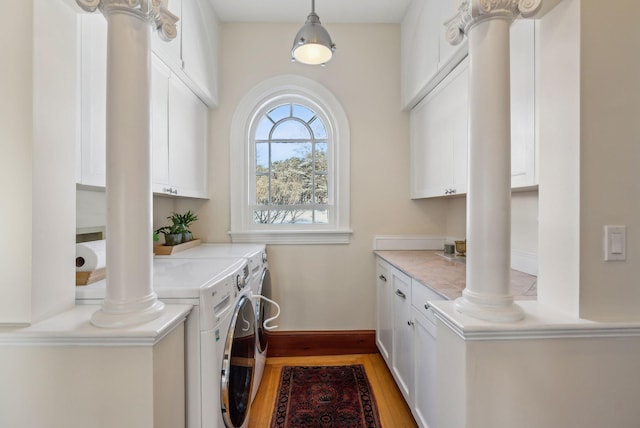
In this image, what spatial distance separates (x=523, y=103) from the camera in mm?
1271

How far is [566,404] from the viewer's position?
0.90 m

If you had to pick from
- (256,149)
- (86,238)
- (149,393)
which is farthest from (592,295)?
(256,149)

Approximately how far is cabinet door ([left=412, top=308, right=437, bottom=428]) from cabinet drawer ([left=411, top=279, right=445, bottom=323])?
0.02 m

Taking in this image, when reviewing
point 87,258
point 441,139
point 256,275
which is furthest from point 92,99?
point 441,139

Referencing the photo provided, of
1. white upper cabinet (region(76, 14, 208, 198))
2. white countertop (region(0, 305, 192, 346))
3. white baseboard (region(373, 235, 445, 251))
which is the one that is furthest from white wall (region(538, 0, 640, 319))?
white upper cabinet (region(76, 14, 208, 198))

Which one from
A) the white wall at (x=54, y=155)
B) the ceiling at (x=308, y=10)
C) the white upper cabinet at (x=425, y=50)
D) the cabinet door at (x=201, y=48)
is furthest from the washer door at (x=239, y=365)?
the ceiling at (x=308, y=10)

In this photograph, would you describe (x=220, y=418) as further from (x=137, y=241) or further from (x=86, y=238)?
(x=86, y=238)

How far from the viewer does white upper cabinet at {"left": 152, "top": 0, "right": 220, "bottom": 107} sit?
5.60ft

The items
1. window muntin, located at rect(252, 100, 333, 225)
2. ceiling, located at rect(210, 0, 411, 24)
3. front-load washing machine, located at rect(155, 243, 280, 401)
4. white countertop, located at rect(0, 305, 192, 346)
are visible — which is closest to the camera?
white countertop, located at rect(0, 305, 192, 346)

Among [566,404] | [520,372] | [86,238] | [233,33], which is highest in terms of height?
[233,33]

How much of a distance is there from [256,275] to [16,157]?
4.35ft

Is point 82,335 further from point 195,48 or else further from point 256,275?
point 195,48

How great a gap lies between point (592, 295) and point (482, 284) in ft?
1.19

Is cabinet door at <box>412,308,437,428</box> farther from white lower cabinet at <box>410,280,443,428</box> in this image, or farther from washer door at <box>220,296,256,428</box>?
washer door at <box>220,296,256,428</box>
